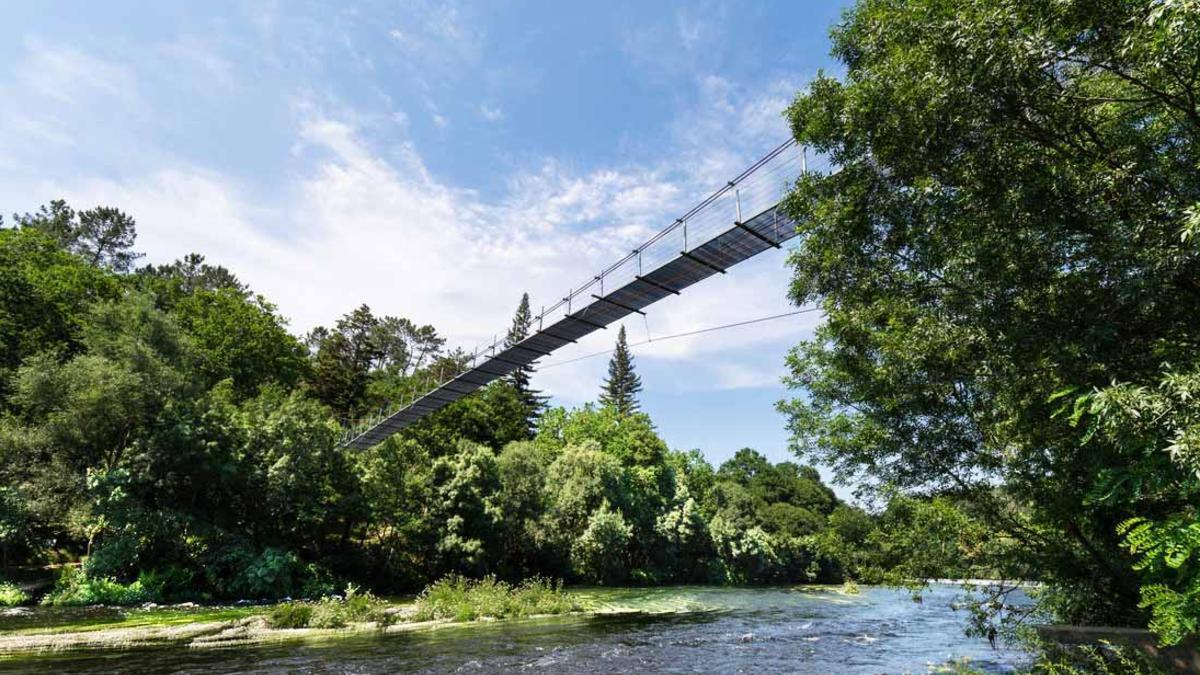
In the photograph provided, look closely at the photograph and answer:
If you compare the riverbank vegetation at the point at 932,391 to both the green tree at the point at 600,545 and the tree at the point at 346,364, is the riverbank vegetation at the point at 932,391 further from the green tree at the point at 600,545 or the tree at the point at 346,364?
the tree at the point at 346,364

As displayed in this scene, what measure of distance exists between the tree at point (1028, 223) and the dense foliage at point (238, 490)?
15.1ft

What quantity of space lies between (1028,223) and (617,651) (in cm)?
1112

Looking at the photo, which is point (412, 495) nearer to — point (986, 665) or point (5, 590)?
point (5, 590)

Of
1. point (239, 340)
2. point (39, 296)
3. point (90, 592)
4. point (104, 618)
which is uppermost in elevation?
point (239, 340)

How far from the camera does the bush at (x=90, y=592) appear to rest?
1783 cm

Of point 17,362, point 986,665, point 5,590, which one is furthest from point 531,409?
point 986,665

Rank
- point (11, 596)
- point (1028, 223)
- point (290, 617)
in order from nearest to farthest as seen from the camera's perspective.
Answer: point (1028, 223), point (290, 617), point (11, 596)

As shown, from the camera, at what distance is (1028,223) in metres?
5.59

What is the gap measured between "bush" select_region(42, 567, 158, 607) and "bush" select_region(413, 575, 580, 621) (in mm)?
8990

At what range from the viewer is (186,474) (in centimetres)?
2223

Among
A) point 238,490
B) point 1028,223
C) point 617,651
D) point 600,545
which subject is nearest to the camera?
point 1028,223

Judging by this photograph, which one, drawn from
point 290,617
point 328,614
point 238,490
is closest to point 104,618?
point 290,617

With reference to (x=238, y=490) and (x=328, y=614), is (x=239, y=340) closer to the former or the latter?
(x=238, y=490)

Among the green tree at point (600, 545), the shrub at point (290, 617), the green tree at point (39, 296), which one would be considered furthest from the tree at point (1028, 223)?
the green tree at point (39, 296)
